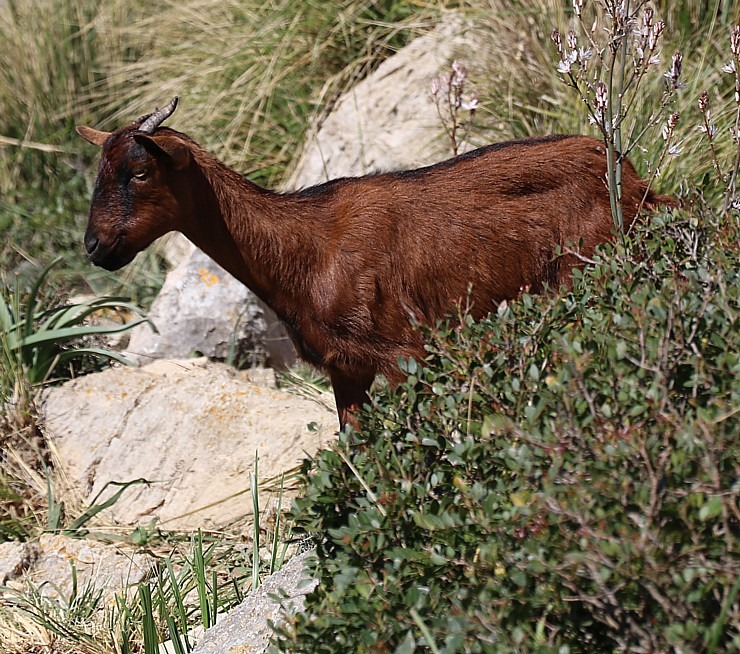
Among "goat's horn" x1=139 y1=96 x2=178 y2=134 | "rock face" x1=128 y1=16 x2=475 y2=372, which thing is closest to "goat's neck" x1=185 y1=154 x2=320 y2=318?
"goat's horn" x1=139 y1=96 x2=178 y2=134

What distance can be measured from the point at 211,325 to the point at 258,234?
2.04 meters

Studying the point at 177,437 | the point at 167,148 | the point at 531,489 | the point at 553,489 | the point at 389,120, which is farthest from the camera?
the point at 389,120

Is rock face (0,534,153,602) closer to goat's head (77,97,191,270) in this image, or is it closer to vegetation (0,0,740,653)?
vegetation (0,0,740,653)

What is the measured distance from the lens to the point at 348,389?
15.7 ft

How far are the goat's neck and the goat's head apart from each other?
0.16m

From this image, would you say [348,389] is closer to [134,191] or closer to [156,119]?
[134,191]

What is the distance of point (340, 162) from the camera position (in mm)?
7742

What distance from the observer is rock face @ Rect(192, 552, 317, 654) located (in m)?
3.34

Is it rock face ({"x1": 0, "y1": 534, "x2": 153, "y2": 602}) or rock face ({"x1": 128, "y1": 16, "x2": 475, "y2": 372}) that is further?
rock face ({"x1": 128, "y1": 16, "x2": 475, "y2": 372})

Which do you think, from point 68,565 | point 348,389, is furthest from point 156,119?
point 68,565

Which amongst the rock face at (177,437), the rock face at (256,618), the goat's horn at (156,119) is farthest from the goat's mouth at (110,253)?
the rock face at (256,618)

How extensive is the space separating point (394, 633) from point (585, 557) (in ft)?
1.85

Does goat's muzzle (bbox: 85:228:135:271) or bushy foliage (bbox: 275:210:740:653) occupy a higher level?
goat's muzzle (bbox: 85:228:135:271)

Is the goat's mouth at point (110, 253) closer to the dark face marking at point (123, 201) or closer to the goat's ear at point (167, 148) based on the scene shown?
the dark face marking at point (123, 201)
